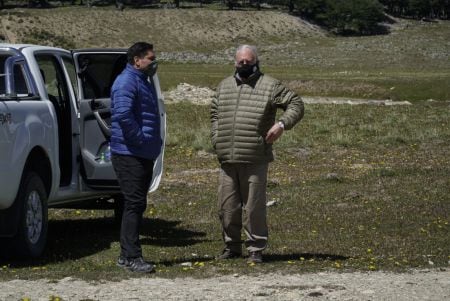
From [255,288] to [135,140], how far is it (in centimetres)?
190

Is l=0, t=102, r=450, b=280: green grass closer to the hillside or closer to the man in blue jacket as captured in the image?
the man in blue jacket

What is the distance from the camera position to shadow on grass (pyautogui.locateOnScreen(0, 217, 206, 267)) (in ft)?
35.4

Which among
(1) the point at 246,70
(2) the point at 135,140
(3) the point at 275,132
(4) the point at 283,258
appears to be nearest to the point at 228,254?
(4) the point at 283,258

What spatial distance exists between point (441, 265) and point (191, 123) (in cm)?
2287

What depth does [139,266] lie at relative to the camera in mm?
9406

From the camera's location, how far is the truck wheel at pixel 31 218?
32.3 ft

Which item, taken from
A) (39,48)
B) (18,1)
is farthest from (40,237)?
(18,1)

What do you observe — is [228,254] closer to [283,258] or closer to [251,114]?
[283,258]

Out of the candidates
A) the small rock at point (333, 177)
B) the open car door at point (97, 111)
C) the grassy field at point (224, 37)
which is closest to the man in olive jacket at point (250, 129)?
the open car door at point (97, 111)

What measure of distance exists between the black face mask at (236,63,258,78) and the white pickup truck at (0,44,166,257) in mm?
2145

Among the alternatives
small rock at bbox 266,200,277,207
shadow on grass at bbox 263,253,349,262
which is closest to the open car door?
shadow on grass at bbox 263,253,349,262

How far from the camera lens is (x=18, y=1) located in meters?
168

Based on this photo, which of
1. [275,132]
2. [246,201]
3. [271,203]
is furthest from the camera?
[271,203]

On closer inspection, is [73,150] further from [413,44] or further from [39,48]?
[413,44]
